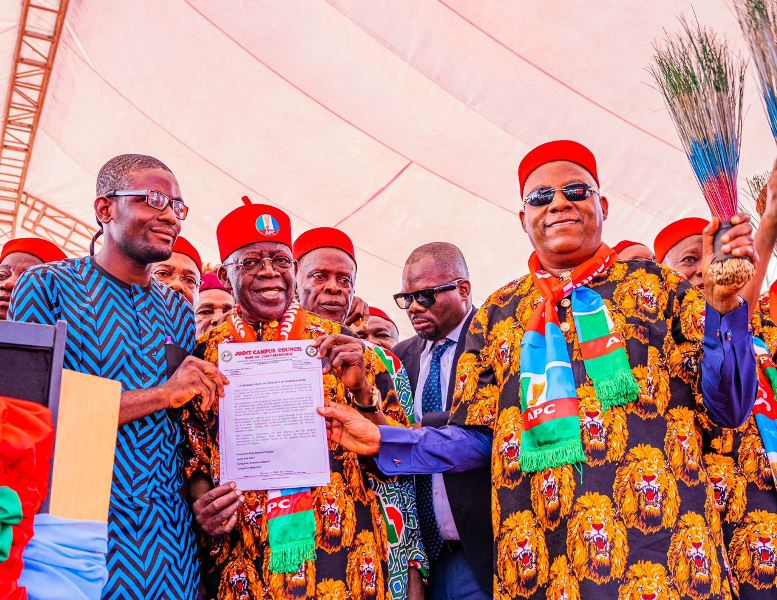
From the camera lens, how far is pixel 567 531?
2547mm

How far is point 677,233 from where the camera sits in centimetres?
Answer: 457

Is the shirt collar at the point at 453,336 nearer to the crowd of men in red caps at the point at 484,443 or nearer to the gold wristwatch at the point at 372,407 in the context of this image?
the crowd of men in red caps at the point at 484,443

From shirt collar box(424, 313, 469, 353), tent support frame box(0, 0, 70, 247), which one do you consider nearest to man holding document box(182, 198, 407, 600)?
shirt collar box(424, 313, 469, 353)

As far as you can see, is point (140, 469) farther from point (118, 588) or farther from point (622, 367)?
point (622, 367)

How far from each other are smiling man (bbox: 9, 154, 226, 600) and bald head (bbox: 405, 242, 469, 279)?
5.22 ft

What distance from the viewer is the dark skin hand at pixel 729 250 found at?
230 cm

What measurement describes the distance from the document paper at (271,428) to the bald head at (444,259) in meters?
1.61

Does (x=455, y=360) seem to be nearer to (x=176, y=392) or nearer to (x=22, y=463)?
(x=176, y=392)

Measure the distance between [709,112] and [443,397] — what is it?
1.86m

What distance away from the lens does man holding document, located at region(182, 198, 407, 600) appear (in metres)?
2.91

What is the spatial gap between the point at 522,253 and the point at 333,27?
280cm

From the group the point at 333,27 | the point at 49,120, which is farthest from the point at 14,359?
the point at 49,120

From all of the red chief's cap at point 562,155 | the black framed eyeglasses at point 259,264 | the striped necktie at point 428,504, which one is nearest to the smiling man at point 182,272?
the black framed eyeglasses at point 259,264

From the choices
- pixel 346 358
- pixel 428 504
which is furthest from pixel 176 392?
pixel 428 504
